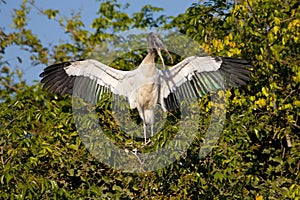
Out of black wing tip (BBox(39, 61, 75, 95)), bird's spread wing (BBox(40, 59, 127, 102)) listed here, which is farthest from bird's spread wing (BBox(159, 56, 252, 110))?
black wing tip (BBox(39, 61, 75, 95))

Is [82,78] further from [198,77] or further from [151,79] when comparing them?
[198,77]

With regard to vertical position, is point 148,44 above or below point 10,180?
above

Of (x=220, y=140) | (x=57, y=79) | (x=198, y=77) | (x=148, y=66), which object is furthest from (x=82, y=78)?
(x=220, y=140)

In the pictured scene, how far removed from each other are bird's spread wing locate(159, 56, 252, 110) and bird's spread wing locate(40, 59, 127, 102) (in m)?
0.41

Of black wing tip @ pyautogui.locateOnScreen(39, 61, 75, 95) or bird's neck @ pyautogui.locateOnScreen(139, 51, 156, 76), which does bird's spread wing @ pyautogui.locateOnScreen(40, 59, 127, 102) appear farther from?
bird's neck @ pyautogui.locateOnScreen(139, 51, 156, 76)

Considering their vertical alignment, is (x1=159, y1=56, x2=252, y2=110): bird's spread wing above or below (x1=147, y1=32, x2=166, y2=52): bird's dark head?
below

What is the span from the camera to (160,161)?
16.5 feet

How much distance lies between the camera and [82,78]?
6223 millimetres

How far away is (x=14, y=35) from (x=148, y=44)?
11.9 feet

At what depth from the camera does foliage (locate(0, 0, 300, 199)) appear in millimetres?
4934

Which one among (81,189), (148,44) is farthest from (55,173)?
(148,44)

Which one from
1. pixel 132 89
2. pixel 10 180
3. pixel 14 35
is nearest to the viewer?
pixel 10 180

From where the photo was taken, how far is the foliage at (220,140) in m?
4.93

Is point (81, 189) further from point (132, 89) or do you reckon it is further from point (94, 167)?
point (132, 89)
